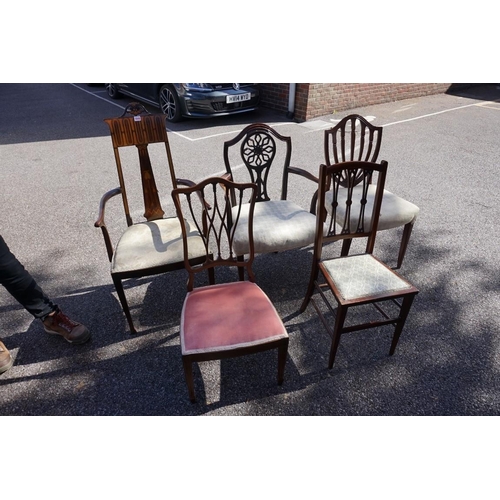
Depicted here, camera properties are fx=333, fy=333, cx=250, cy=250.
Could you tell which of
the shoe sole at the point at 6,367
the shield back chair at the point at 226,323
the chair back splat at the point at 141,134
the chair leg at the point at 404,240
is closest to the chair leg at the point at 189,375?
the shield back chair at the point at 226,323

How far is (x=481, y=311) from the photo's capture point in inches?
97.0

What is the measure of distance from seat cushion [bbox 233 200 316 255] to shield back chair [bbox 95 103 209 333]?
0.31 m

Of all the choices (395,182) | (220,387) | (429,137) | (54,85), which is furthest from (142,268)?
(54,85)

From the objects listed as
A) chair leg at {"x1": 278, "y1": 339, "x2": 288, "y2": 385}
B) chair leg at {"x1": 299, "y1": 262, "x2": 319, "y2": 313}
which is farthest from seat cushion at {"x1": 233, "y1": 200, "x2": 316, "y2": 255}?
chair leg at {"x1": 278, "y1": 339, "x2": 288, "y2": 385}

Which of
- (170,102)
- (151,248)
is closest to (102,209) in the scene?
(151,248)

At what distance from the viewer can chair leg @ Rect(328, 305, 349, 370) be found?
1922 millimetres

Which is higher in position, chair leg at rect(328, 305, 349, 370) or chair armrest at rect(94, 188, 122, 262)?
chair armrest at rect(94, 188, 122, 262)

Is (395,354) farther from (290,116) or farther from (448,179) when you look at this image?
(290,116)

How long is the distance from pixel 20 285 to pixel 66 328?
41 centimetres

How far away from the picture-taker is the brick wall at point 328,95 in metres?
6.88

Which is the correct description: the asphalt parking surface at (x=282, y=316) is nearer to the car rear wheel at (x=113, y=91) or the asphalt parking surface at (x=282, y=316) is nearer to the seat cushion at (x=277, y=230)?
the seat cushion at (x=277, y=230)

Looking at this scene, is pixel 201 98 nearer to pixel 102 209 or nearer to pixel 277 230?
pixel 102 209

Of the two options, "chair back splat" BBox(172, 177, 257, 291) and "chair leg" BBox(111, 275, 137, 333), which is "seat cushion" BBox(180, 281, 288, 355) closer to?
"chair back splat" BBox(172, 177, 257, 291)

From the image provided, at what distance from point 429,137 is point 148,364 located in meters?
6.32
